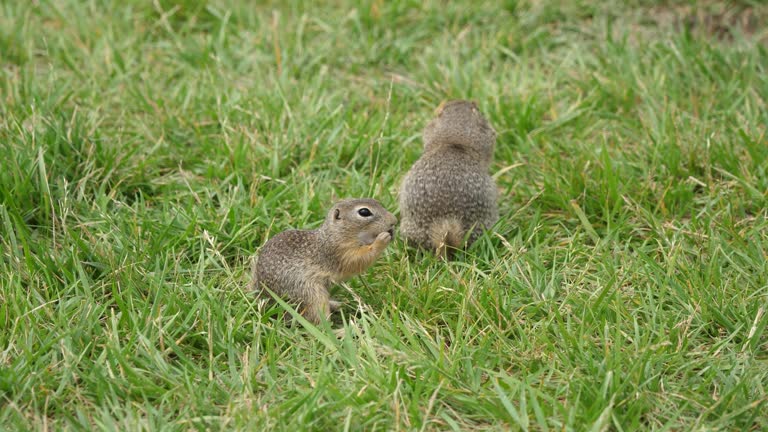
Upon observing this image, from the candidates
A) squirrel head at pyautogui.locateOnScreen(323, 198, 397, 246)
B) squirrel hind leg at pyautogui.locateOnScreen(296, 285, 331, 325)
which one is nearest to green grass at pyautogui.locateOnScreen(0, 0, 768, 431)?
squirrel hind leg at pyautogui.locateOnScreen(296, 285, 331, 325)

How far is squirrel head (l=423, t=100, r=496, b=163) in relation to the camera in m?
5.63

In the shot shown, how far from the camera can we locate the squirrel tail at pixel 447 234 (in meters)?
5.14

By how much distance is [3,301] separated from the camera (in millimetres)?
4406

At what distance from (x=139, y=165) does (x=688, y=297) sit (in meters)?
3.45

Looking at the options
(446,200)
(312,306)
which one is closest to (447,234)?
(446,200)

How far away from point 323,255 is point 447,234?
0.84 metres

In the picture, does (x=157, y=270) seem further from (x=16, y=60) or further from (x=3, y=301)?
(x=16, y=60)

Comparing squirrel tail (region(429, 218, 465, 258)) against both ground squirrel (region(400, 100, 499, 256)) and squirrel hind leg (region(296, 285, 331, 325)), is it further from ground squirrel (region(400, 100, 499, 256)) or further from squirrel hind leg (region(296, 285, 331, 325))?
squirrel hind leg (region(296, 285, 331, 325))

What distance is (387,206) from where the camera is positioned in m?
5.67

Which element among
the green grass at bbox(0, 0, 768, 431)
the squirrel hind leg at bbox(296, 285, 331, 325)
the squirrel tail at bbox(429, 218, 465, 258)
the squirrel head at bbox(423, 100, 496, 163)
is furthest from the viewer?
the squirrel head at bbox(423, 100, 496, 163)

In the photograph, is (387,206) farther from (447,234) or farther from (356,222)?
(356,222)

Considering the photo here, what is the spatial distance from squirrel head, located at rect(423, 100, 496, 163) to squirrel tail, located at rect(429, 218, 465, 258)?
610mm

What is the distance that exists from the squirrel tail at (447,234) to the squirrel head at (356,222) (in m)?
0.41

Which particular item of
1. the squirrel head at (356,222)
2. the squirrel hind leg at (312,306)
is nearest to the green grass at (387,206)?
the squirrel hind leg at (312,306)
